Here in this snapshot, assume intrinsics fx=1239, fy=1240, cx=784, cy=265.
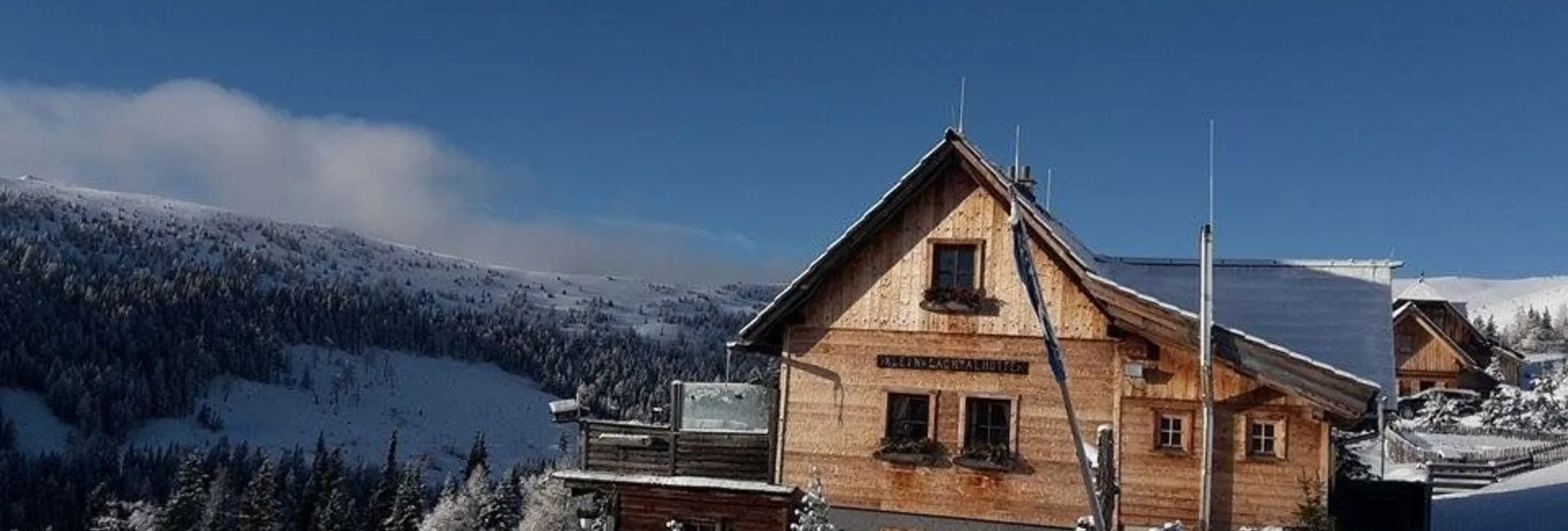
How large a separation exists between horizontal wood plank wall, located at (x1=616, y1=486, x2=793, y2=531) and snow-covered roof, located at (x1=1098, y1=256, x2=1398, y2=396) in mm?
7594

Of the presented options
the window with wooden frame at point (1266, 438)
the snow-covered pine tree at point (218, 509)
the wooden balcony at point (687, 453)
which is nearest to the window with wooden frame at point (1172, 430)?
the window with wooden frame at point (1266, 438)

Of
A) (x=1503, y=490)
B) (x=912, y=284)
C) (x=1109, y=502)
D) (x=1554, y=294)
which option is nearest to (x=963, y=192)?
(x=912, y=284)

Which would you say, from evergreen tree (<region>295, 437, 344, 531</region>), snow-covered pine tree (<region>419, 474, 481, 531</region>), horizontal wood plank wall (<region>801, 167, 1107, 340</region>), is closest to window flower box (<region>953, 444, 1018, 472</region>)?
horizontal wood plank wall (<region>801, 167, 1107, 340</region>)

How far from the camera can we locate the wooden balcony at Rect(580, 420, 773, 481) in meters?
23.5

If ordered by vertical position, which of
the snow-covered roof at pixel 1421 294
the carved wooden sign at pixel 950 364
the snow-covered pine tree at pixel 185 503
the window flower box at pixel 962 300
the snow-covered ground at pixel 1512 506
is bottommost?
the snow-covered pine tree at pixel 185 503

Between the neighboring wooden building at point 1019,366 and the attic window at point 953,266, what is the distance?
35 mm

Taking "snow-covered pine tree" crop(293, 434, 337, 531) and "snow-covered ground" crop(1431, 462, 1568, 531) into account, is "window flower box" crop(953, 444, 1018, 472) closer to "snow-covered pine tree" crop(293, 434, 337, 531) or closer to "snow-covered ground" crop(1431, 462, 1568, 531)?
"snow-covered ground" crop(1431, 462, 1568, 531)

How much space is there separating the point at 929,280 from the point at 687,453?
5683mm

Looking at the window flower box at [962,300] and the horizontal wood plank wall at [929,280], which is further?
the window flower box at [962,300]

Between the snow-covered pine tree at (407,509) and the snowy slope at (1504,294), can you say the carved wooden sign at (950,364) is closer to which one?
the snow-covered pine tree at (407,509)

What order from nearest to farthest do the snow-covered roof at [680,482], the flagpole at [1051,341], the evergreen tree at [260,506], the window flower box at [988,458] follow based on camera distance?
the flagpole at [1051,341]
the window flower box at [988,458]
the snow-covered roof at [680,482]
the evergreen tree at [260,506]

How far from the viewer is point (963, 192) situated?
22.4 metres

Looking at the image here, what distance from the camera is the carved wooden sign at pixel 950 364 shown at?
21.9m

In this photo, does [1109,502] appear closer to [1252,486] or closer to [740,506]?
[1252,486]
